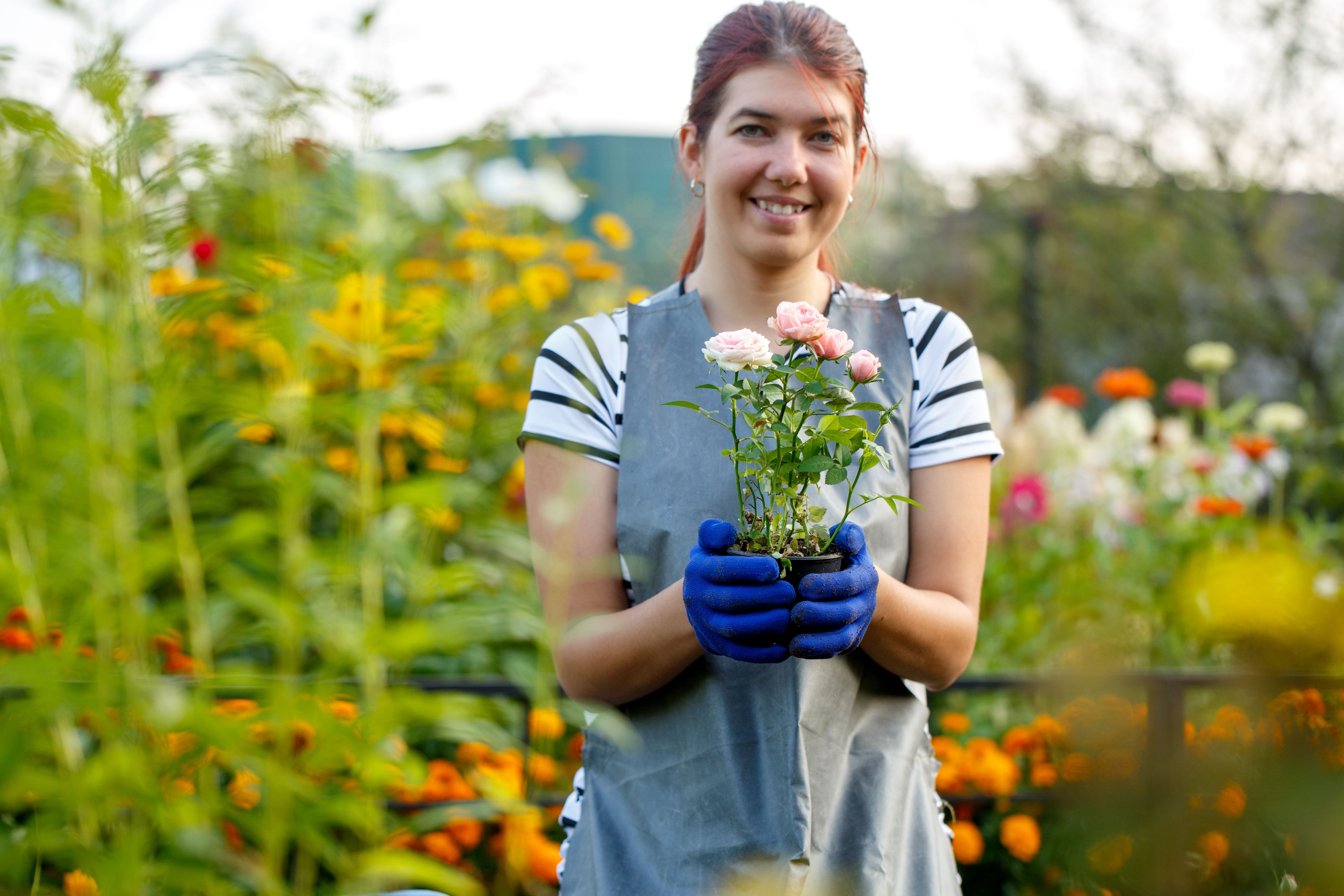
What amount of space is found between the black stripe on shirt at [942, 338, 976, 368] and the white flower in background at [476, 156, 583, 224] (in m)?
1.58

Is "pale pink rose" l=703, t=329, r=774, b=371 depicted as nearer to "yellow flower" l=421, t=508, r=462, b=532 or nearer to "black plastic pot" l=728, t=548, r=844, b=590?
"black plastic pot" l=728, t=548, r=844, b=590

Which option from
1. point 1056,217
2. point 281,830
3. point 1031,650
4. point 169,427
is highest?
point 1056,217

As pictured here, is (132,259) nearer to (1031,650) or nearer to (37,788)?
(37,788)

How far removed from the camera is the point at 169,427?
4.62 ft

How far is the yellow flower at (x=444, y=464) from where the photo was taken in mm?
2297

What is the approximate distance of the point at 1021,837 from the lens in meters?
2.11

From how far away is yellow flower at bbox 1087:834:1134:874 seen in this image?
86 centimetres

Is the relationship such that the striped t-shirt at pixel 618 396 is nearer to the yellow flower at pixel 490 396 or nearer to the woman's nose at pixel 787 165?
the woman's nose at pixel 787 165

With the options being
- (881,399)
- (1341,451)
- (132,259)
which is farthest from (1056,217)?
(132,259)

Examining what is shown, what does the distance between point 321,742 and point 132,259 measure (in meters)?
0.56

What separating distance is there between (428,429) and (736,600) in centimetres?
111

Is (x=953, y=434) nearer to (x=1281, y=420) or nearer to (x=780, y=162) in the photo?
(x=780, y=162)

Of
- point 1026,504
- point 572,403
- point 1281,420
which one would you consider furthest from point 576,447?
point 1281,420

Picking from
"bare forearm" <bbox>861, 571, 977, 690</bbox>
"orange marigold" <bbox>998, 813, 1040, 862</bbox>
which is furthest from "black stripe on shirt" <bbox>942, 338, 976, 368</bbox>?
"orange marigold" <bbox>998, 813, 1040, 862</bbox>
